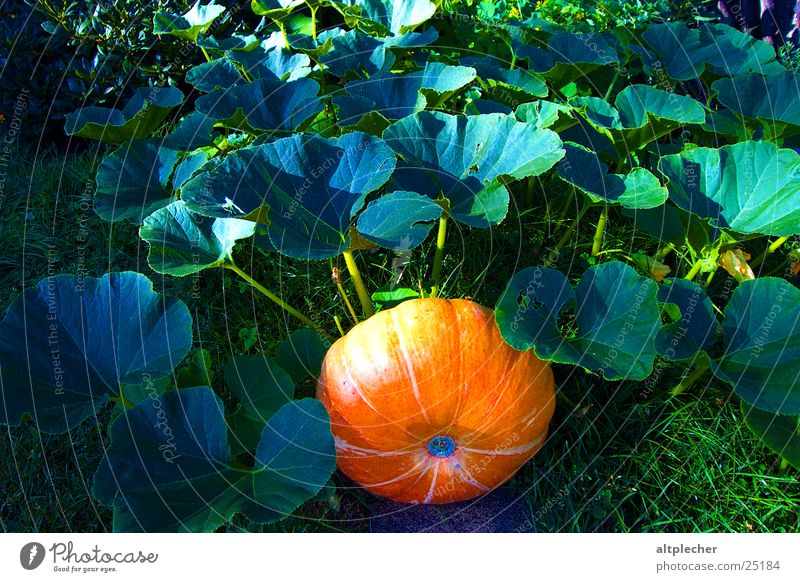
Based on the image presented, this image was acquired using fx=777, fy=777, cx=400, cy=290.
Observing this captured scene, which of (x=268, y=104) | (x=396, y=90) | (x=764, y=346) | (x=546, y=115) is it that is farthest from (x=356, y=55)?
(x=764, y=346)

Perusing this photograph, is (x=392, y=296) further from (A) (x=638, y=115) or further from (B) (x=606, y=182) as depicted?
Answer: (A) (x=638, y=115)

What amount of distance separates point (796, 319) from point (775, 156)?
59 centimetres

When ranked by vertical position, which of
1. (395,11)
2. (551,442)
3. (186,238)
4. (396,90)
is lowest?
(551,442)

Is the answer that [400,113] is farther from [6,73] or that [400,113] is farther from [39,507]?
[6,73]

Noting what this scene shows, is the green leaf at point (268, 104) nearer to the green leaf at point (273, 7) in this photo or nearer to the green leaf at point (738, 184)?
the green leaf at point (273, 7)

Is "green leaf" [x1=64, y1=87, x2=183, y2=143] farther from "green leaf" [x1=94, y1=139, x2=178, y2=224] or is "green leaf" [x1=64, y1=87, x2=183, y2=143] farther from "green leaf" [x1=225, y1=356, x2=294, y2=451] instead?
"green leaf" [x1=225, y1=356, x2=294, y2=451]

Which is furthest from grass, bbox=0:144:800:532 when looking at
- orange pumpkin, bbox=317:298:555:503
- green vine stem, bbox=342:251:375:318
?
green vine stem, bbox=342:251:375:318

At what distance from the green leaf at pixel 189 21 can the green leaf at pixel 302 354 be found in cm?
140

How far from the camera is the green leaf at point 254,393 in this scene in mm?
2078

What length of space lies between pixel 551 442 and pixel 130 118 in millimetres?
1793

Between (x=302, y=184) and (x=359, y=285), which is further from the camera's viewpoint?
(x=359, y=285)

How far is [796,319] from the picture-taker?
2070mm

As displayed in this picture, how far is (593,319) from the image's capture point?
6.85ft

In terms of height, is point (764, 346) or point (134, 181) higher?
point (134, 181)
